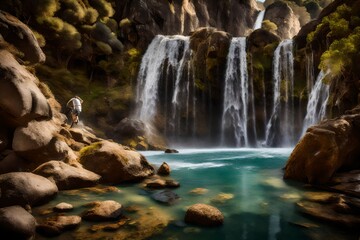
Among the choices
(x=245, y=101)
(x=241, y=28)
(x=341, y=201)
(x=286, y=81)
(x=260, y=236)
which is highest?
(x=241, y=28)

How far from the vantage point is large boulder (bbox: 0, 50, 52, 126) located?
27.4 ft

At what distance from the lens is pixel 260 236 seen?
550cm

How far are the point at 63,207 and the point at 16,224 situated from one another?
1.61 metres

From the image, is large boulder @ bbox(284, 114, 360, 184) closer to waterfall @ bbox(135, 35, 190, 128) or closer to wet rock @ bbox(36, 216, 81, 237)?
wet rock @ bbox(36, 216, 81, 237)

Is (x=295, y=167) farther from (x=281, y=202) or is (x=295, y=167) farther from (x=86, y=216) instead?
(x=86, y=216)

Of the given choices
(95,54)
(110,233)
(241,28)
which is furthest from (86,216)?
(241,28)

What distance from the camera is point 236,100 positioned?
28.0 m

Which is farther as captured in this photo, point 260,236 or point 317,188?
point 317,188

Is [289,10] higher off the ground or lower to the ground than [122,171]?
higher

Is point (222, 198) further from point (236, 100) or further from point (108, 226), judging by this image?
point (236, 100)

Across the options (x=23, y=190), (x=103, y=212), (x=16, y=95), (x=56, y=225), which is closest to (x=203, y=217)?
(x=103, y=212)

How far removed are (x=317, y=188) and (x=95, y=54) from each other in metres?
28.8

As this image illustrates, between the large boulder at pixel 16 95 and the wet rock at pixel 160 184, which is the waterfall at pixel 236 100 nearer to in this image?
the wet rock at pixel 160 184

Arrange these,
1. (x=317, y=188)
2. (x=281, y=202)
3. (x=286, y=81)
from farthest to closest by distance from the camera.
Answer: (x=286, y=81)
(x=317, y=188)
(x=281, y=202)
